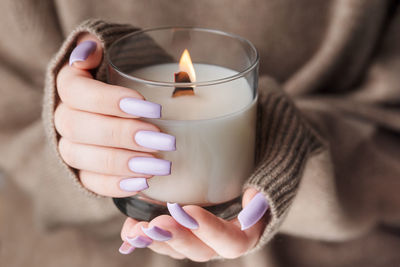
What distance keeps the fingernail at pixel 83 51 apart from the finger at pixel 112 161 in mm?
77

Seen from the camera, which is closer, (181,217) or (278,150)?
(181,217)

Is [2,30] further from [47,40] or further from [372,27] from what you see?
[372,27]

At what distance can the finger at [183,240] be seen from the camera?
0.33m

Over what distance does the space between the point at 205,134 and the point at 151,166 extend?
0.16ft

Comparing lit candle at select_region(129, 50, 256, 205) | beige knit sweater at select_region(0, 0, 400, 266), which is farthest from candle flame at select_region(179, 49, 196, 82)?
beige knit sweater at select_region(0, 0, 400, 266)

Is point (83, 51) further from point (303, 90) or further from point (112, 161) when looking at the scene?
point (303, 90)

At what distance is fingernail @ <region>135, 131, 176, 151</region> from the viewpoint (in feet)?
1.03

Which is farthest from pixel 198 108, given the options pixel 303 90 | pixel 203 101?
pixel 303 90

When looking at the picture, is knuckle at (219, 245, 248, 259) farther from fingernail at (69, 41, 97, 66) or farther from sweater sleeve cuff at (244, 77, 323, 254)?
fingernail at (69, 41, 97, 66)

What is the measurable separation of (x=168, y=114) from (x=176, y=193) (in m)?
0.07

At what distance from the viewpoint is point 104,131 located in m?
0.35

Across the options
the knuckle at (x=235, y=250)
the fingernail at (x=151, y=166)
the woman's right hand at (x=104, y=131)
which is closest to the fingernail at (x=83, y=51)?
the woman's right hand at (x=104, y=131)

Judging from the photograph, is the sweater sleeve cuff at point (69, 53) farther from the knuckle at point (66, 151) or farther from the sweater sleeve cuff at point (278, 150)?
the sweater sleeve cuff at point (278, 150)

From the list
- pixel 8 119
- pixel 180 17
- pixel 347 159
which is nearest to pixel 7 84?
pixel 8 119
